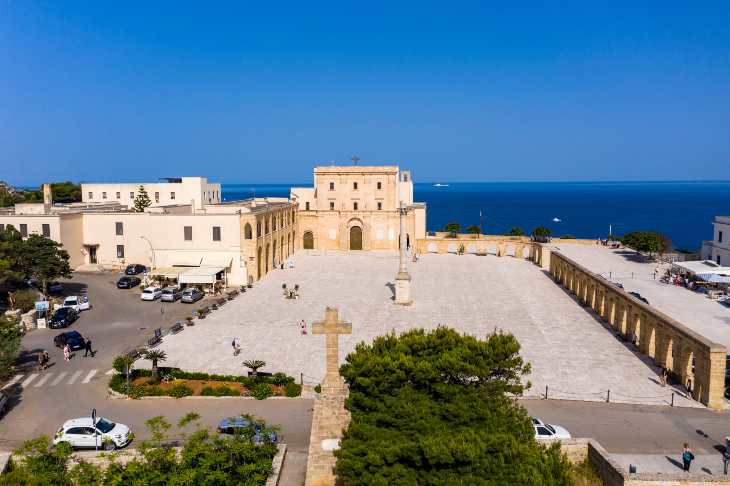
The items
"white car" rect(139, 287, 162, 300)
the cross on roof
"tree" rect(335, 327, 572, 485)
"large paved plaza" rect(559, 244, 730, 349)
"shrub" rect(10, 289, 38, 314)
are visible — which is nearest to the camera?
"tree" rect(335, 327, 572, 485)

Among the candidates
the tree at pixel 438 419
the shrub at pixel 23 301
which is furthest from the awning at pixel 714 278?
the shrub at pixel 23 301

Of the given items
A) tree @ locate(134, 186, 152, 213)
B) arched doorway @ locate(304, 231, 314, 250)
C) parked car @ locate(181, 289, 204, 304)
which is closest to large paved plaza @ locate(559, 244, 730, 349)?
arched doorway @ locate(304, 231, 314, 250)

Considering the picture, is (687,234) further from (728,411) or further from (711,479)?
(711,479)

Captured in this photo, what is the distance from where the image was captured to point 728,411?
65.5ft

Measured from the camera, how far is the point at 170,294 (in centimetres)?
3775

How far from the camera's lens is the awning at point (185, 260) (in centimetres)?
4403

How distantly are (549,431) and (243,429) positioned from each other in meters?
9.13

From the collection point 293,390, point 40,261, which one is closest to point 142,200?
point 40,261

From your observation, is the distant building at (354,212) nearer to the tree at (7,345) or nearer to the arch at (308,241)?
the arch at (308,241)

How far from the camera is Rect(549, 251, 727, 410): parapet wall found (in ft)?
65.9

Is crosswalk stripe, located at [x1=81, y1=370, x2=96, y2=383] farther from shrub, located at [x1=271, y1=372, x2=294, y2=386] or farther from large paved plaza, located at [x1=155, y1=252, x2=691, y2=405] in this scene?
shrub, located at [x1=271, y1=372, x2=294, y2=386]

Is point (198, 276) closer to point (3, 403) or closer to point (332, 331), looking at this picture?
point (3, 403)

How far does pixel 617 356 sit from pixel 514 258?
1382 inches

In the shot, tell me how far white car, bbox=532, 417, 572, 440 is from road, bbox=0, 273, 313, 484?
→ 7088 mm
